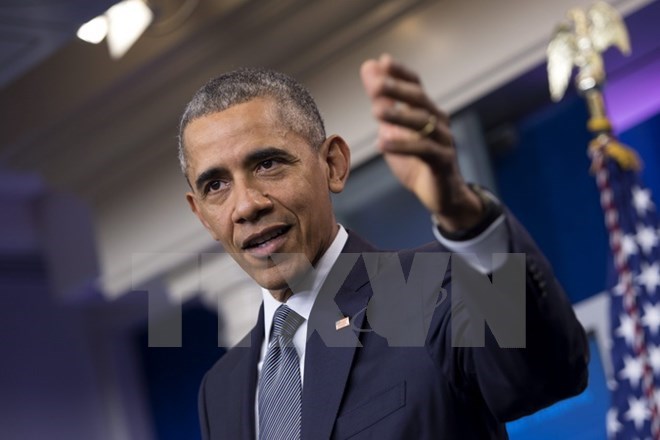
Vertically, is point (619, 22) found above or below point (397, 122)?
above

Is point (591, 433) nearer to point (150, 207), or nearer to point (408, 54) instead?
point (408, 54)

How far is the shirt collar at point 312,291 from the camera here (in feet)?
6.16

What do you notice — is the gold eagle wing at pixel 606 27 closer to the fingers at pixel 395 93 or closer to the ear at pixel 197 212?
the ear at pixel 197 212

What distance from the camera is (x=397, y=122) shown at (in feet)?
4.23

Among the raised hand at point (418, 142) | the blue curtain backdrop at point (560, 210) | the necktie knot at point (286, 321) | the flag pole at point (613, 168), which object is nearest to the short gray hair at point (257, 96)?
the necktie knot at point (286, 321)

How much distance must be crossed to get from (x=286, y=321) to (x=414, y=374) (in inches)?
12.4

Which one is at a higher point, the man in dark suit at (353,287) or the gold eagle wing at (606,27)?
the gold eagle wing at (606,27)

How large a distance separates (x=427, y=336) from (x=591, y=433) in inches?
127

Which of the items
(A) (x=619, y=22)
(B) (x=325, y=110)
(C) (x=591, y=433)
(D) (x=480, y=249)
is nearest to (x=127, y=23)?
(B) (x=325, y=110)

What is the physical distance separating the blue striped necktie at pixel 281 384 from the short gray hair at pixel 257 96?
0.95ft

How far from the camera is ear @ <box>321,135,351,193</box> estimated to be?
1974 millimetres

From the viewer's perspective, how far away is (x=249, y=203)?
1.76 m

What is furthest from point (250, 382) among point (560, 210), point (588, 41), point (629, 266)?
point (560, 210)

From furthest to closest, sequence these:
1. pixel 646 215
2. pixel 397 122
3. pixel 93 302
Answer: pixel 93 302
pixel 646 215
pixel 397 122
